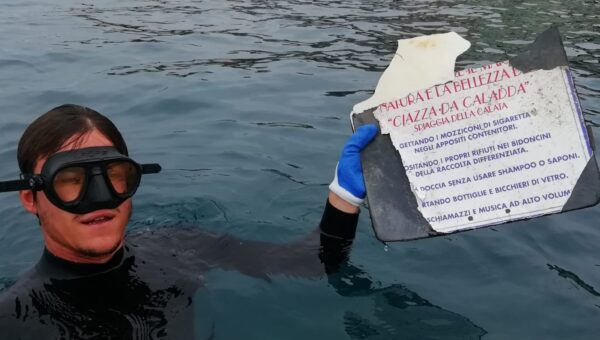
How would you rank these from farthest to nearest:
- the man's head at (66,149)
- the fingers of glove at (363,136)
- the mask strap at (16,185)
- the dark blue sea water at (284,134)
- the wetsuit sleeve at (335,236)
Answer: the dark blue sea water at (284,134) → the wetsuit sleeve at (335,236) → the fingers of glove at (363,136) → the man's head at (66,149) → the mask strap at (16,185)

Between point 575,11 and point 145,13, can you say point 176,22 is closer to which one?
point 145,13

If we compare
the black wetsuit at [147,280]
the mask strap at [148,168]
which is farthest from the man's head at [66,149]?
the black wetsuit at [147,280]

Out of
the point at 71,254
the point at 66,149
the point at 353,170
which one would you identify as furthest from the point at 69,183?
the point at 353,170

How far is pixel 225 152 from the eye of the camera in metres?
5.99

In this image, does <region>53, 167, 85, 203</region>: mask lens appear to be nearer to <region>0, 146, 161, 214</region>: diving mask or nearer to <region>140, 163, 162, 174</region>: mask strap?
<region>0, 146, 161, 214</region>: diving mask

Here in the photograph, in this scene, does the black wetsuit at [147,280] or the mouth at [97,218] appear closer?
the mouth at [97,218]

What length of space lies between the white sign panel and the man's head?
50.7 inches

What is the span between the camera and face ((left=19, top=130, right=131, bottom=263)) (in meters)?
2.70

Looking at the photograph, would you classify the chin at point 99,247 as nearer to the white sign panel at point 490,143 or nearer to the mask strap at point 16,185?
the mask strap at point 16,185

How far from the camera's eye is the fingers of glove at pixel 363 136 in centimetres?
302

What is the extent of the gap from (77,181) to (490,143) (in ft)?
6.04

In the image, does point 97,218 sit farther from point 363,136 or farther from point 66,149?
point 363,136

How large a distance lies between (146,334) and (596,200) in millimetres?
2110

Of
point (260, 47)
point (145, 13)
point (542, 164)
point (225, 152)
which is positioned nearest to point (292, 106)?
point (225, 152)
